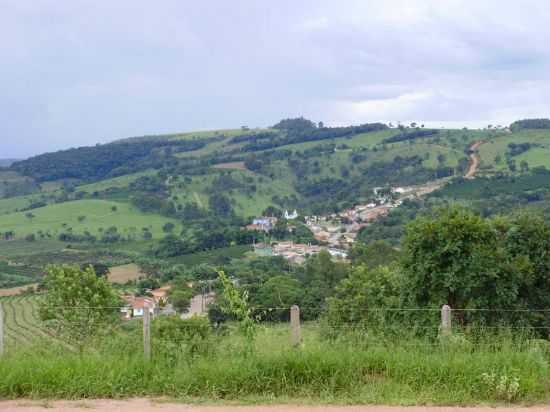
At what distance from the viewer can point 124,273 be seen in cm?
7406

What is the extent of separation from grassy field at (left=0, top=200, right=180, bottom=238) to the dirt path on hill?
61352 mm

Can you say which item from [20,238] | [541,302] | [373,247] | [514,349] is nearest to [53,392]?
[514,349]

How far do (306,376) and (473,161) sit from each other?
134652 millimetres

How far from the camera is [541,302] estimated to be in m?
15.8

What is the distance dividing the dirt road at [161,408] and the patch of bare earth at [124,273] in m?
62.9

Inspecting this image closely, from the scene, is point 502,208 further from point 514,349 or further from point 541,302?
point 514,349

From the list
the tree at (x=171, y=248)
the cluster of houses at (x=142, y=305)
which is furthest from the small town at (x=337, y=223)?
the cluster of houses at (x=142, y=305)

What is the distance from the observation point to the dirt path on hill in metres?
120

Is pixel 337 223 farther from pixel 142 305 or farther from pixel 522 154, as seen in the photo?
pixel 142 305

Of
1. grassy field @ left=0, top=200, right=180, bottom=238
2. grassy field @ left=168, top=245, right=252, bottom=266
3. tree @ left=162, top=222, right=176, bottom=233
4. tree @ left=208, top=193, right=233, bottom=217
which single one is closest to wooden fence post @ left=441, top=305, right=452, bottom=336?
grassy field @ left=168, top=245, right=252, bottom=266

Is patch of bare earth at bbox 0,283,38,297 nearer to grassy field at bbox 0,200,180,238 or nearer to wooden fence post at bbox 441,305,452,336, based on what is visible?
grassy field at bbox 0,200,180,238

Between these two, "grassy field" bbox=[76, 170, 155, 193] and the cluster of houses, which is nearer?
the cluster of houses

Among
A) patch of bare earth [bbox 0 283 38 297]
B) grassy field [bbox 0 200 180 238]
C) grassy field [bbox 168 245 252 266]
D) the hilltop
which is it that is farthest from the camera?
grassy field [bbox 0 200 180 238]

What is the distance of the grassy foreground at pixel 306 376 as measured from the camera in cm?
627
